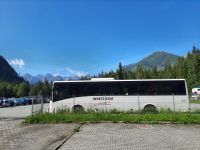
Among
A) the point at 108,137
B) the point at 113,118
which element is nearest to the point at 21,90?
the point at 113,118

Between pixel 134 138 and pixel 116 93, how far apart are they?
14.7m

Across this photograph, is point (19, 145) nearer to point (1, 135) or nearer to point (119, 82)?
point (1, 135)

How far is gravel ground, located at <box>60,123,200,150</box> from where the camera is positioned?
12.2 m

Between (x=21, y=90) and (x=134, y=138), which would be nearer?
(x=134, y=138)

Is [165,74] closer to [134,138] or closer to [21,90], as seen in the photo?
[21,90]

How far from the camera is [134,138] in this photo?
46.5ft

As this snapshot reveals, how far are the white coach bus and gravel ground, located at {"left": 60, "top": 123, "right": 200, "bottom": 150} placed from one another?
9076 mm

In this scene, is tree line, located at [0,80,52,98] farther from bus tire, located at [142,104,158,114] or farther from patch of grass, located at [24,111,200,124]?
patch of grass, located at [24,111,200,124]

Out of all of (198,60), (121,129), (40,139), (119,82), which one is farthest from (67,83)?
(198,60)

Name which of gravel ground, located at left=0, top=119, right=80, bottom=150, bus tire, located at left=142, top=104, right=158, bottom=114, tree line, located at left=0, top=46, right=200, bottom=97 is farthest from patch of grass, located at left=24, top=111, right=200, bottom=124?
tree line, located at left=0, top=46, right=200, bottom=97

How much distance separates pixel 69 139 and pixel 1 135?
3654 mm

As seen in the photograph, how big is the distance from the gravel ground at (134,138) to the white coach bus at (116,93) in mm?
9076

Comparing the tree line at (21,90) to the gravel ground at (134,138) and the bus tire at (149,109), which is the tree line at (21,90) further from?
the gravel ground at (134,138)

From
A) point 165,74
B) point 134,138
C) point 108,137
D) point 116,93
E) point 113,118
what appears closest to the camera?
point 134,138
